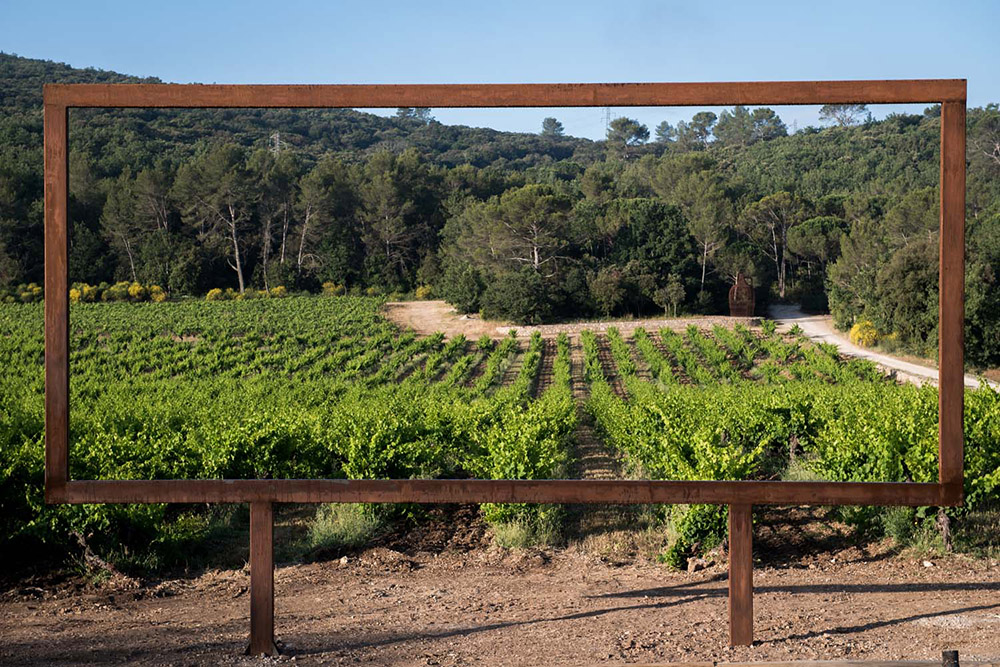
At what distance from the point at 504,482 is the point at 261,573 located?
2.60 feet

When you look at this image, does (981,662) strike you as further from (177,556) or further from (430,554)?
(177,556)

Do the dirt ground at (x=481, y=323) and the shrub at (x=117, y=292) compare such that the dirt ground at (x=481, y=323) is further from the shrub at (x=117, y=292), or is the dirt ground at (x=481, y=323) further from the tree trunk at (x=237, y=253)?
the shrub at (x=117, y=292)

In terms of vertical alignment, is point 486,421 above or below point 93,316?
below

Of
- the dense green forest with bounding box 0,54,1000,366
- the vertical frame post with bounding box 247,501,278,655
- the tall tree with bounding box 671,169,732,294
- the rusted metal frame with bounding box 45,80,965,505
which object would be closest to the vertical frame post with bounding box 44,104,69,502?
the rusted metal frame with bounding box 45,80,965,505

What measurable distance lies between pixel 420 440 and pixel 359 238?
1519mm

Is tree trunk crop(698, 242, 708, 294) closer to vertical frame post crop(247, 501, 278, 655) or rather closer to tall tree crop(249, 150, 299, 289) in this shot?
tall tree crop(249, 150, 299, 289)

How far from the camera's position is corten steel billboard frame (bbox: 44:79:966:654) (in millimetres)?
2557

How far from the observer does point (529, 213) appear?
5641 millimetres

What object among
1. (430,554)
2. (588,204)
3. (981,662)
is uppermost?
(588,204)

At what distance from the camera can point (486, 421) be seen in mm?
7059

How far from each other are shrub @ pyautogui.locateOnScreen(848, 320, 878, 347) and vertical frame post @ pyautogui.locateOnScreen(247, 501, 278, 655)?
28.2ft

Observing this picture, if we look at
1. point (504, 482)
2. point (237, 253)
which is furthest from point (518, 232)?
point (504, 482)

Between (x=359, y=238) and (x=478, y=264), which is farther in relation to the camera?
(x=359, y=238)

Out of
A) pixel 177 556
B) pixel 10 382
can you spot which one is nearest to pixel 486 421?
pixel 177 556
